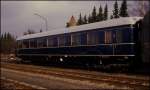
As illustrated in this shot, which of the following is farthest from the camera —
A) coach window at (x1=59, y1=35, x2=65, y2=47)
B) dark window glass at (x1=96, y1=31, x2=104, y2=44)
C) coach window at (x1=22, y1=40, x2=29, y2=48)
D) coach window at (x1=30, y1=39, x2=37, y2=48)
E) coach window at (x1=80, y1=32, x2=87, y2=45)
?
coach window at (x1=22, y1=40, x2=29, y2=48)

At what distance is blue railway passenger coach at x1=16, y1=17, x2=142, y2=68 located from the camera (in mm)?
18500

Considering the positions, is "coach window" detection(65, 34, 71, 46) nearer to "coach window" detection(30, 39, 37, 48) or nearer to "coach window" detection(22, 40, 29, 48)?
"coach window" detection(30, 39, 37, 48)

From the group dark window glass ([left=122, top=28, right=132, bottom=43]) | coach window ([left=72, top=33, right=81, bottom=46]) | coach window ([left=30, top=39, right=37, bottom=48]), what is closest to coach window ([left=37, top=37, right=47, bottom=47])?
coach window ([left=30, top=39, right=37, bottom=48])

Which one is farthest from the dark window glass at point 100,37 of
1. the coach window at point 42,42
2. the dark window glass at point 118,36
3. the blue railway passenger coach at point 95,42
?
the coach window at point 42,42

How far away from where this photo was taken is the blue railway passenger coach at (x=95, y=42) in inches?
728

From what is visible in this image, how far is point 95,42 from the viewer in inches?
832

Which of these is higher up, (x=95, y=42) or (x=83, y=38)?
(x=83, y=38)

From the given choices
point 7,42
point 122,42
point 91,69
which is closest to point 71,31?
point 91,69

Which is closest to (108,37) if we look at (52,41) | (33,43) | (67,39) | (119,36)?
(119,36)

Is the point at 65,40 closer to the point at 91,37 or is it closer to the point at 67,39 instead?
the point at 67,39

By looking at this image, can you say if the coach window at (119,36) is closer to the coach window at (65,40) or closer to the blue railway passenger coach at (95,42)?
the blue railway passenger coach at (95,42)

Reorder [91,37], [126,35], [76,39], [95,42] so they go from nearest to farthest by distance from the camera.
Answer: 1. [126,35]
2. [95,42]
3. [91,37]
4. [76,39]

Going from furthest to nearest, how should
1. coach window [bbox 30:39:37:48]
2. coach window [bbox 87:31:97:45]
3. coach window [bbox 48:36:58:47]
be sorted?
coach window [bbox 30:39:37:48], coach window [bbox 48:36:58:47], coach window [bbox 87:31:97:45]

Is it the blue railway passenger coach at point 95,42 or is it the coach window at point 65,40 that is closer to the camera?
the blue railway passenger coach at point 95,42
